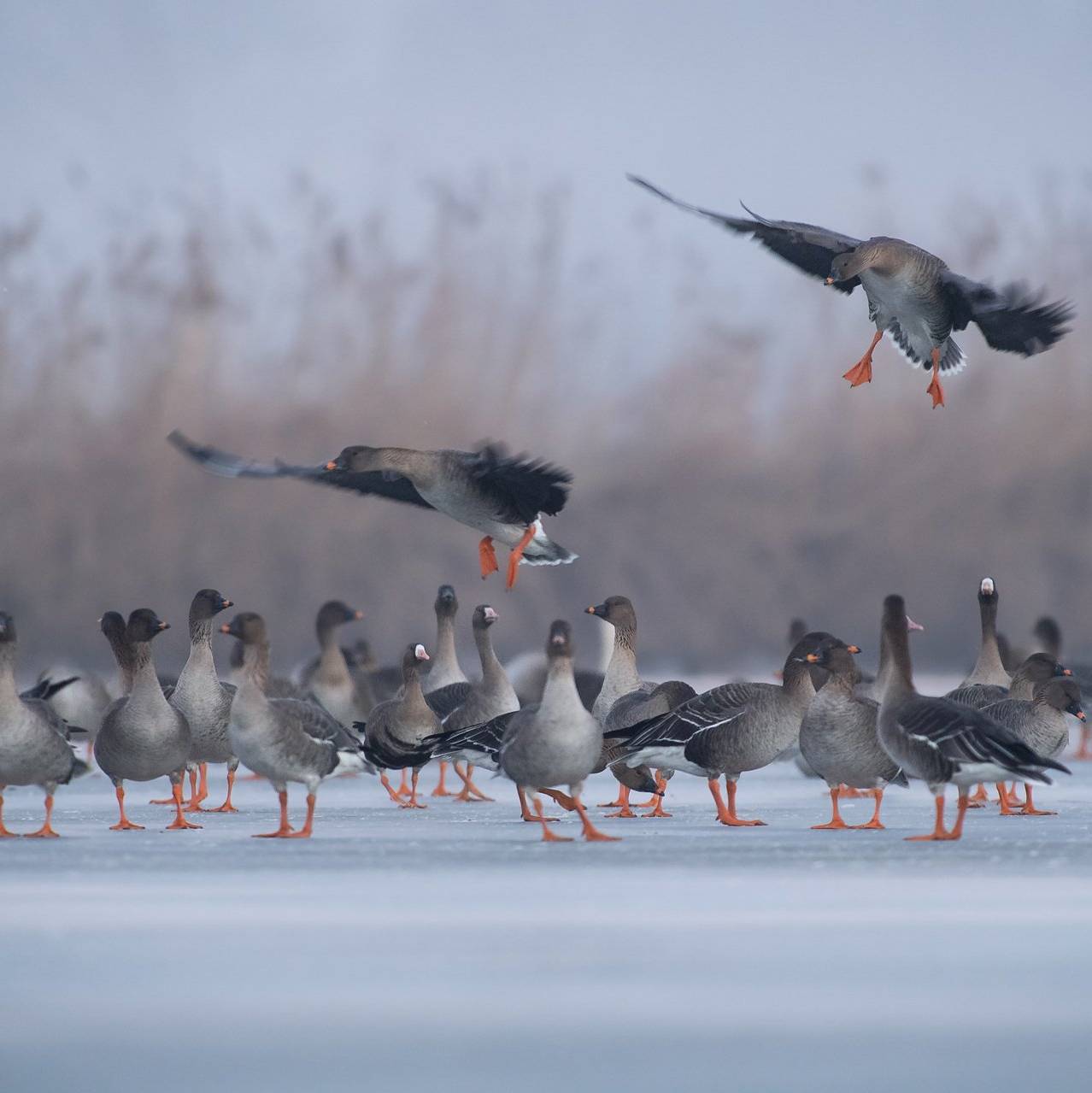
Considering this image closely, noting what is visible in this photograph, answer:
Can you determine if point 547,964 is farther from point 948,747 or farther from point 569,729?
point 948,747

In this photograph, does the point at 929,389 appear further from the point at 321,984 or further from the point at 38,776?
the point at 321,984

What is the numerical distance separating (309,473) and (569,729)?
3127 mm

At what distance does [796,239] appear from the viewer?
45.7 feet

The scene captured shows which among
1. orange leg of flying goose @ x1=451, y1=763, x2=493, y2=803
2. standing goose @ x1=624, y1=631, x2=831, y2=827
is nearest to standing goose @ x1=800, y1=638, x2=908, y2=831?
standing goose @ x1=624, y1=631, x2=831, y2=827

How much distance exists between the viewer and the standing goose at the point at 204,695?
1274 centimetres

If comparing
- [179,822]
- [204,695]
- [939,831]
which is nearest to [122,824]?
[179,822]

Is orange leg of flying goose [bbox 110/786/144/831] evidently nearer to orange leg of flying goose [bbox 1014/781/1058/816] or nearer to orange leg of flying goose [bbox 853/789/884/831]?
orange leg of flying goose [bbox 853/789/884/831]

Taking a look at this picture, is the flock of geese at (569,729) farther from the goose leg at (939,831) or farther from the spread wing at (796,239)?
the spread wing at (796,239)

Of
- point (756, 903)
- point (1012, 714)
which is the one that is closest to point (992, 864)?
point (756, 903)

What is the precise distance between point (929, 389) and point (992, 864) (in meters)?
5.04

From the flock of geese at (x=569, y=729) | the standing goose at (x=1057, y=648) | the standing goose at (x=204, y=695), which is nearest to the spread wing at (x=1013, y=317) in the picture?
the flock of geese at (x=569, y=729)

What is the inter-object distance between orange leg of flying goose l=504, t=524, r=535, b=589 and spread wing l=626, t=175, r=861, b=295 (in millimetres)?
2535

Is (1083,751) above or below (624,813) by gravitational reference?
above

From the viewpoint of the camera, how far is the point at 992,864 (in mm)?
9172
